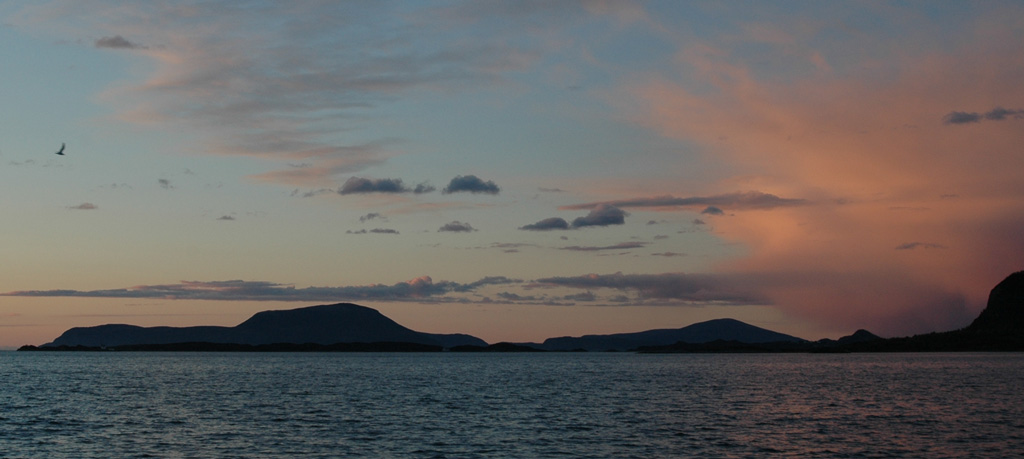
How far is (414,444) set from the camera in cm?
5959

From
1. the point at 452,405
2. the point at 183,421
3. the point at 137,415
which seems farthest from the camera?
the point at 452,405

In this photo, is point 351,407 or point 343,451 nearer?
point 343,451

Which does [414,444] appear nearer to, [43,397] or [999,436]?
[999,436]

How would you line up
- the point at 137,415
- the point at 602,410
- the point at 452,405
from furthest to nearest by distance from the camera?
the point at 452,405 < the point at 602,410 < the point at 137,415

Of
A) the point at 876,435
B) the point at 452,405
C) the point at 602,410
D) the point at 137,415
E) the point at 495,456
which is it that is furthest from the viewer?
the point at 452,405

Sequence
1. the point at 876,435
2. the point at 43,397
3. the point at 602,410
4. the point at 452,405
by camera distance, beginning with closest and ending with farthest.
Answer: the point at 876,435 < the point at 602,410 < the point at 452,405 < the point at 43,397

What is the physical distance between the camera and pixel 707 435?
64375mm

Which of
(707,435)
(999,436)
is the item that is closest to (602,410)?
(707,435)

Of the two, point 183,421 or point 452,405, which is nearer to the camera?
point 183,421

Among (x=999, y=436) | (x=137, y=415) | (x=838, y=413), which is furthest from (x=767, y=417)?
(x=137, y=415)

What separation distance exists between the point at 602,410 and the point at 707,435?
72.9ft

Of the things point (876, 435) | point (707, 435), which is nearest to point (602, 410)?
point (707, 435)

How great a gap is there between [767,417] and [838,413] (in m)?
8.47

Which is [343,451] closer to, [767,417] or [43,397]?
[767,417]
